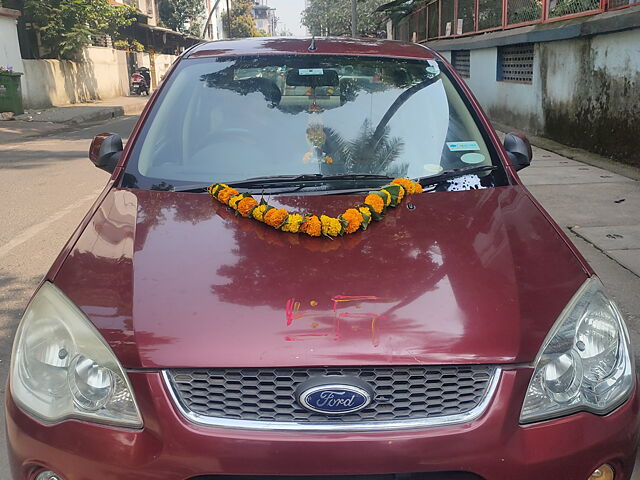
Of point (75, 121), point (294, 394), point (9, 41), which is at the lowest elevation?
point (75, 121)

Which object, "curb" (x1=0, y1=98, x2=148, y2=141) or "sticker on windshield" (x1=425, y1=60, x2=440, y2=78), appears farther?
"curb" (x1=0, y1=98, x2=148, y2=141)

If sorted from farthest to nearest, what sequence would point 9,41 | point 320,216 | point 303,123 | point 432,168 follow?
1. point 9,41
2. point 303,123
3. point 432,168
4. point 320,216

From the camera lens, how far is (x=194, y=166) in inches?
107

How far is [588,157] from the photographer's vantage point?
9148 millimetres

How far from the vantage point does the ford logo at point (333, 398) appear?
1604 millimetres

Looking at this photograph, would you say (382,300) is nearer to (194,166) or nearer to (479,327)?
(479,327)

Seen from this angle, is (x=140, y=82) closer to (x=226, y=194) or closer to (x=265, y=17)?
(x=226, y=194)

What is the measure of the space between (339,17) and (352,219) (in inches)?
2084

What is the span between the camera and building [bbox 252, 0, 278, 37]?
14174 cm

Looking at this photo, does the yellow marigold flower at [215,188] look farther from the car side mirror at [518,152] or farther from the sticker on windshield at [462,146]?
the car side mirror at [518,152]

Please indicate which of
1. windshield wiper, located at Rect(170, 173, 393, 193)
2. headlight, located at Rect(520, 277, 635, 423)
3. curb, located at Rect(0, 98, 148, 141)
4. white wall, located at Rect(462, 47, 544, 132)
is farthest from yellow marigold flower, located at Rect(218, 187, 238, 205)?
curb, located at Rect(0, 98, 148, 141)

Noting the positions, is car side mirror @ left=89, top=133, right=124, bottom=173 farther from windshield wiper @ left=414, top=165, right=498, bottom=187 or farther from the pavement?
the pavement

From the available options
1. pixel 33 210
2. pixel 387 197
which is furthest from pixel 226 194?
pixel 33 210

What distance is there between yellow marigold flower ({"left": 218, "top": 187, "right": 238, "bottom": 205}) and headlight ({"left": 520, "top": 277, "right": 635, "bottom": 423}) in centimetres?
126
